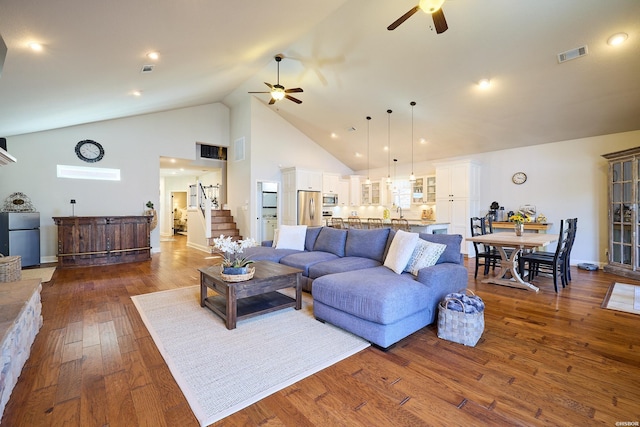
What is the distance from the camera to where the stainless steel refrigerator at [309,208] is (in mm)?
8516

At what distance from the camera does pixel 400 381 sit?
2.02 meters

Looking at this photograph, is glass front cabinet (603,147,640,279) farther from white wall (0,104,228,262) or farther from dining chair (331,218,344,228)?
white wall (0,104,228,262)

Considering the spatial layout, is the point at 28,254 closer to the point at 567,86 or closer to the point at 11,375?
the point at 11,375

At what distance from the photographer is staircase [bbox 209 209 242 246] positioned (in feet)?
27.6

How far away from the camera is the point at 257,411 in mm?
1718

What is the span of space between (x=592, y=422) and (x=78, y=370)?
3.36 metres

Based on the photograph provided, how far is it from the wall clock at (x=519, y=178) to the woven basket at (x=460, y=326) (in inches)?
218

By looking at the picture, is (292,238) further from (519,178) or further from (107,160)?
(519,178)

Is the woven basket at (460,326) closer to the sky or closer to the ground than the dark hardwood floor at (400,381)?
closer to the sky

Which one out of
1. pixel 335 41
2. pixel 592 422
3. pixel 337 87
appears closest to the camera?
pixel 592 422

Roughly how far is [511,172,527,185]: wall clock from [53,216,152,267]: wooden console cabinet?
8.67 metres

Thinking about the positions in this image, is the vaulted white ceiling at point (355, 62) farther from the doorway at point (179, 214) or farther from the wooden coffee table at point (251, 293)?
the doorway at point (179, 214)

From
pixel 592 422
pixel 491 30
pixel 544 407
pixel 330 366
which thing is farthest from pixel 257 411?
pixel 491 30

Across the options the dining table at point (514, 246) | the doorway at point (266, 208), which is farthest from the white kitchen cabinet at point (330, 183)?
the dining table at point (514, 246)
